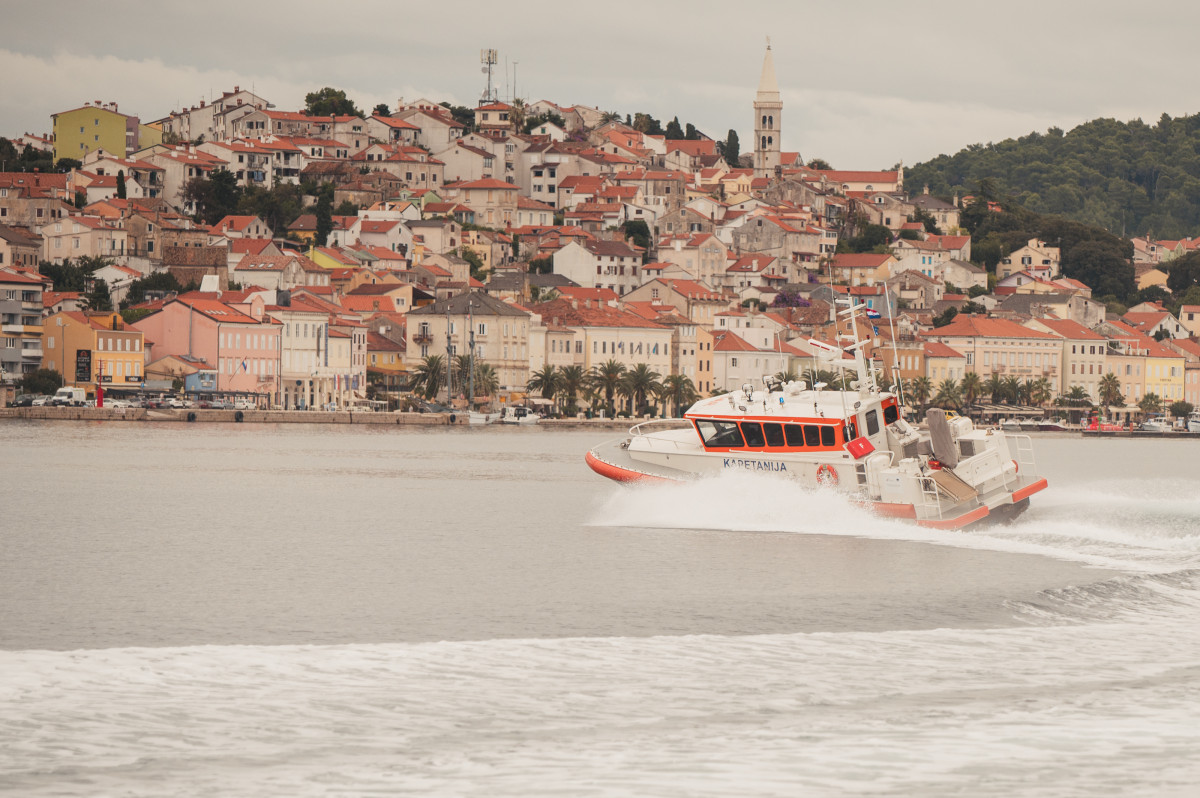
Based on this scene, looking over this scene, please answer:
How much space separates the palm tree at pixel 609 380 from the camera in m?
107

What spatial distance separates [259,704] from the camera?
50.4ft

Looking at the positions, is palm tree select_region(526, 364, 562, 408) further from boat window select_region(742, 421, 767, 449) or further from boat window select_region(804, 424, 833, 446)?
boat window select_region(804, 424, 833, 446)

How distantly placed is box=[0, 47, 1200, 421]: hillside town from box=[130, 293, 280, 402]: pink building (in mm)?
144

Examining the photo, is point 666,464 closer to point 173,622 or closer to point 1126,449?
point 173,622

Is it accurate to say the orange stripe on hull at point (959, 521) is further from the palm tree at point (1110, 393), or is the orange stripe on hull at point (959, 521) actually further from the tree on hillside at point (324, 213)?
the tree on hillside at point (324, 213)

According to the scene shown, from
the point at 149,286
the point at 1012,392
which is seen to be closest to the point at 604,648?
the point at 149,286

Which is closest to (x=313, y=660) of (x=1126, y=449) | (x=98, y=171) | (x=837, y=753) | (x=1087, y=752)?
(x=837, y=753)

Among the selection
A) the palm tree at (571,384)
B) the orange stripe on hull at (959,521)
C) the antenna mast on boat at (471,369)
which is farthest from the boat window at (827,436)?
the palm tree at (571,384)

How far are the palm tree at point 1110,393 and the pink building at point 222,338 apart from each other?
A: 63.0 metres

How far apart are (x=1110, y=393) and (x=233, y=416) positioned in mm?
68498

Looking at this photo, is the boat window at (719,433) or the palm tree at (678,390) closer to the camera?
the boat window at (719,433)

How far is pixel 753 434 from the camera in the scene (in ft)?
97.0

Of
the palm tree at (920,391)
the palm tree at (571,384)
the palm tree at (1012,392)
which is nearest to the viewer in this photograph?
the palm tree at (571,384)

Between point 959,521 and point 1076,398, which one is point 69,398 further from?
point 1076,398
